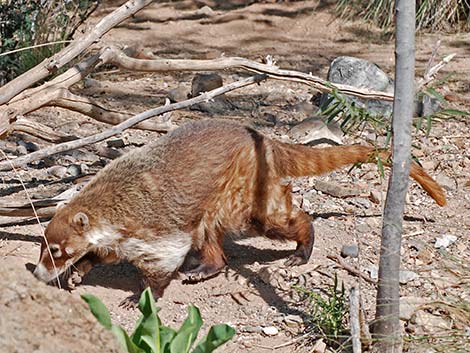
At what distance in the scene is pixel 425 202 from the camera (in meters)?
6.38

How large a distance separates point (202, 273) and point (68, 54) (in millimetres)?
1596

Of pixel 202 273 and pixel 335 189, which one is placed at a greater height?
pixel 335 189

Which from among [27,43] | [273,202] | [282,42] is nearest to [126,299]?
[273,202]

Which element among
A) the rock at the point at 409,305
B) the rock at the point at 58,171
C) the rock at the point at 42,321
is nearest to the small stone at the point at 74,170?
the rock at the point at 58,171

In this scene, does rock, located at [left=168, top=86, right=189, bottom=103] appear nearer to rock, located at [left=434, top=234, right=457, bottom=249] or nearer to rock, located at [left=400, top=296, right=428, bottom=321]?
rock, located at [left=434, top=234, right=457, bottom=249]

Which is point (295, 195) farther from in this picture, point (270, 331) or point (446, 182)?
point (270, 331)

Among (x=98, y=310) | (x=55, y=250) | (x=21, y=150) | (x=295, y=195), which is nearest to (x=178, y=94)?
(x=21, y=150)

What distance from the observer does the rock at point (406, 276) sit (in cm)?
523

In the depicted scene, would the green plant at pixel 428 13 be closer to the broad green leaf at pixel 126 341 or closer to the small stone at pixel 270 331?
the small stone at pixel 270 331

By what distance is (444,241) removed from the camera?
5.73 meters

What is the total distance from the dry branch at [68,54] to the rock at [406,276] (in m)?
2.29

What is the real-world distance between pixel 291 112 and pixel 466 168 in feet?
5.70

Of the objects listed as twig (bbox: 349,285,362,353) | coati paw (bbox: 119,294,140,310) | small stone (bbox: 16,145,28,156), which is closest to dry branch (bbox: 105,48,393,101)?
small stone (bbox: 16,145,28,156)

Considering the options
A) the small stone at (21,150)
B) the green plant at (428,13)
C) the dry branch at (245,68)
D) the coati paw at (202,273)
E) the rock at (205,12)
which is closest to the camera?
the coati paw at (202,273)
